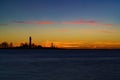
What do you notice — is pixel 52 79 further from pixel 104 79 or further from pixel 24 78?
pixel 104 79

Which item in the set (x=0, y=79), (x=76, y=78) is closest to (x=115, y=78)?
(x=76, y=78)

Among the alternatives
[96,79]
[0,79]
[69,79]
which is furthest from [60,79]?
[0,79]

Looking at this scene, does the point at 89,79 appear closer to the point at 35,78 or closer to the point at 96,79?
the point at 96,79

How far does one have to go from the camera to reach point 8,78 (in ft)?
161

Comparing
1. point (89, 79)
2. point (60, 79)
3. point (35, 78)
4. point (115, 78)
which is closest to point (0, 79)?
point (35, 78)

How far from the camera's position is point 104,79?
47.7 meters

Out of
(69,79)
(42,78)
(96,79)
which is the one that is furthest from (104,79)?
(42,78)

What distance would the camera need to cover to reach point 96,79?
47.4 meters

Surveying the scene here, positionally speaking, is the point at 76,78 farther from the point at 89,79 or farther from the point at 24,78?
the point at 24,78

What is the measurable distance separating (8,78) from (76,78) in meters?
9.97

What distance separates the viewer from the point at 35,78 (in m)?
49.0

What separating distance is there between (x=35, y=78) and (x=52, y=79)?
2804mm

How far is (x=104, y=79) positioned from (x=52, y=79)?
24.4 ft

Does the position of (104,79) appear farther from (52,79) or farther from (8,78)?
(8,78)
